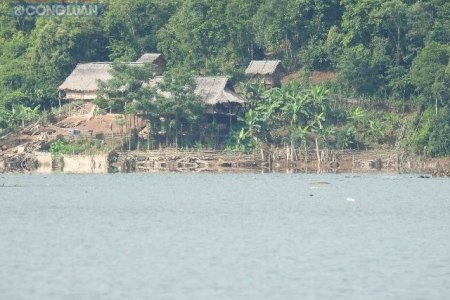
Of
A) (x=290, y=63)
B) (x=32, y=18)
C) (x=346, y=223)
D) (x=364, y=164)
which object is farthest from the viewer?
(x=32, y=18)

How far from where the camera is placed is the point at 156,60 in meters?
72.3

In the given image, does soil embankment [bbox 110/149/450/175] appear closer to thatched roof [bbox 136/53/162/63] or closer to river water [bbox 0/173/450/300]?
river water [bbox 0/173/450/300]

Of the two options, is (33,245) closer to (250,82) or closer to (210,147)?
(210,147)

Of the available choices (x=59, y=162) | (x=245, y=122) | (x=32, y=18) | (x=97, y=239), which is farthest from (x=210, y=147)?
(x=97, y=239)

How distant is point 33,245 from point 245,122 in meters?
34.0

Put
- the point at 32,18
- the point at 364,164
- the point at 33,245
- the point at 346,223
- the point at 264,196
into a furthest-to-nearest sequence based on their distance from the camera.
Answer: the point at 32,18
the point at 364,164
the point at 264,196
the point at 346,223
the point at 33,245

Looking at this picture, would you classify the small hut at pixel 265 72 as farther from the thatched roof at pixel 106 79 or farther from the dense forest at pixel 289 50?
the thatched roof at pixel 106 79

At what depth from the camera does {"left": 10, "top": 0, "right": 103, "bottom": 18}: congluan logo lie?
7655 cm

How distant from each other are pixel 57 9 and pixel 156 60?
8942 millimetres

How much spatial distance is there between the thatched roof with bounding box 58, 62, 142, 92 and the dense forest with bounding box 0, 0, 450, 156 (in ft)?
6.19

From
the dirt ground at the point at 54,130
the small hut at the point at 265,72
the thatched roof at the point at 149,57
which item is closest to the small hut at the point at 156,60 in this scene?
the thatched roof at the point at 149,57

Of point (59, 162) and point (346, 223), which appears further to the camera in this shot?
point (59, 162)

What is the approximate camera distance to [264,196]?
4909cm

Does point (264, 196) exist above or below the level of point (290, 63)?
below
